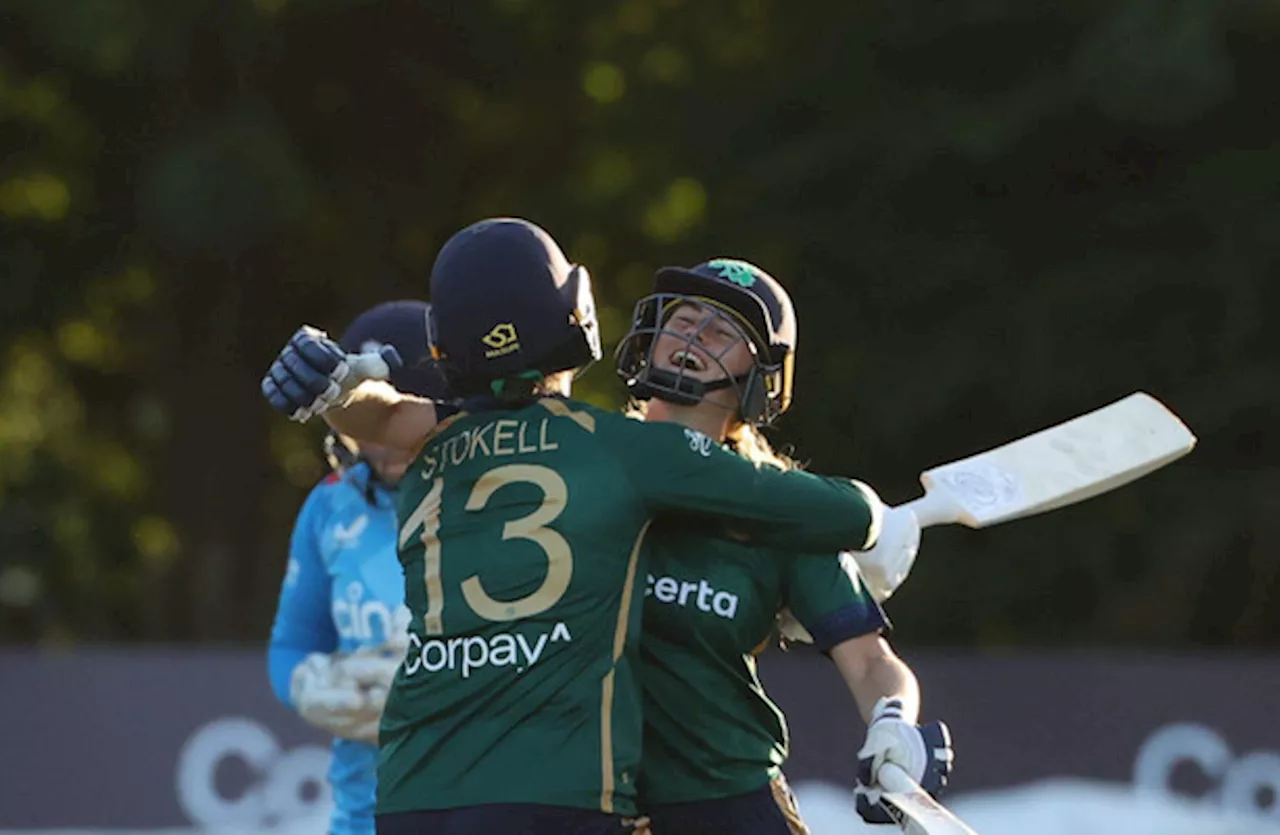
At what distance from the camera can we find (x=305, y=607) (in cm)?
475

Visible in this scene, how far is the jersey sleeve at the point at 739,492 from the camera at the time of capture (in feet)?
10.4

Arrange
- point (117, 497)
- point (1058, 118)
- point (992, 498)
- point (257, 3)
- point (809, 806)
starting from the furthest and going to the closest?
point (117, 497)
point (257, 3)
point (1058, 118)
point (809, 806)
point (992, 498)

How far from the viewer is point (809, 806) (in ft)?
22.7

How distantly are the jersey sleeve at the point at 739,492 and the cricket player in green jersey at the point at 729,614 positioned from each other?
8 centimetres

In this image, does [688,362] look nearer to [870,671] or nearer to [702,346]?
[702,346]

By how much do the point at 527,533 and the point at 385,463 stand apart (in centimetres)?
155

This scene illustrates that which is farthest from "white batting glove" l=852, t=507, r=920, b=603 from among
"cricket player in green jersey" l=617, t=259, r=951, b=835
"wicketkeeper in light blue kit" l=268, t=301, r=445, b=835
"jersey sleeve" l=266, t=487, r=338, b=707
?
"jersey sleeve" l=266, t=487, r=338, b=707

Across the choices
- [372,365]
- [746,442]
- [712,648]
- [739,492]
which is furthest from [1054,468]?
[372,365]

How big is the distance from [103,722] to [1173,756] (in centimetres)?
321

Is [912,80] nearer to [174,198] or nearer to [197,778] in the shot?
[174,198]

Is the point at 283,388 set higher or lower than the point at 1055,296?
lower

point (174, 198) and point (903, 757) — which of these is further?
point (174, 198)

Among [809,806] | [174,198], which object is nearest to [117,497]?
[174,198]

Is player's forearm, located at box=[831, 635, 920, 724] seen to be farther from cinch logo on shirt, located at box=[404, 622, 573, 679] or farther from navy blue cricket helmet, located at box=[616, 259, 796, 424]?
cinch logo on shirt, located at box=[404, 622, 573, 679]
